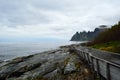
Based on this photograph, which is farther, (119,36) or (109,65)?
(119,36)

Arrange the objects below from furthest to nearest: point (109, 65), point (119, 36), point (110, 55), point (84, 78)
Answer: point (119, 36) < point (84, 78) < point (110, 55) < point (109, 65)

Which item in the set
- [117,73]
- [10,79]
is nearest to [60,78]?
[10,79]

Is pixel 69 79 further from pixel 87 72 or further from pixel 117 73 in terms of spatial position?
pixel 117 73

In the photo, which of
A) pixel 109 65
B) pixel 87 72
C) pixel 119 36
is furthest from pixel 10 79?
pixel 119 36

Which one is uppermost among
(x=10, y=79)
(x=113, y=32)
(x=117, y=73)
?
(x=113, y=32)

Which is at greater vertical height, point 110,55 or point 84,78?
point 110,55

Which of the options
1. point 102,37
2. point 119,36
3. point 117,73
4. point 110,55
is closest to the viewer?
point 117,73

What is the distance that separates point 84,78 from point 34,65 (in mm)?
9933

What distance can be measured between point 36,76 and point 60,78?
2.95 metres

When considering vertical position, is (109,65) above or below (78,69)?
above

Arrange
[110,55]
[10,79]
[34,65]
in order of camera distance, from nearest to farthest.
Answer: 1. [110,55]
2. [10,79]
3. [34,65]

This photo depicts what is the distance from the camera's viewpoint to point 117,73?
22.1 ft

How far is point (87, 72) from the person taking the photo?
43.4ft

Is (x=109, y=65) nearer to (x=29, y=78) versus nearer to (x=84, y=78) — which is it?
(x=84, y=78)
